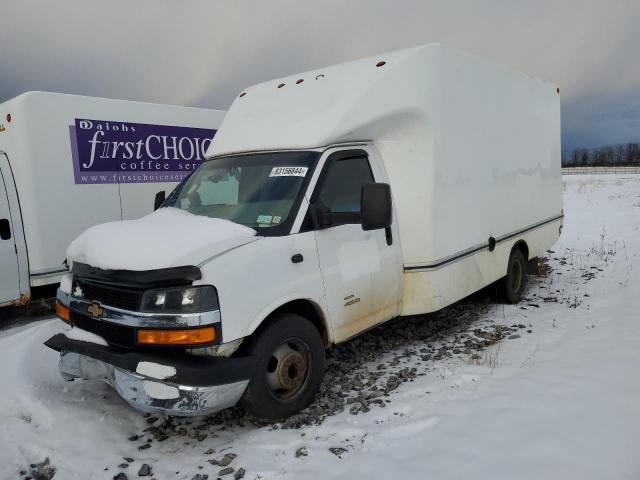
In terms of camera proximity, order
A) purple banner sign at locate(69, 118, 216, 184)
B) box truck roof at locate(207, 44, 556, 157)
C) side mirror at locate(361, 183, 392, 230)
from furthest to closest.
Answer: purple banner sign at locate(69, 118, 216, 184) < box truck roof at locate(207, 44, 556, 157) < side mirror at locate(361, 183, 392, 230)

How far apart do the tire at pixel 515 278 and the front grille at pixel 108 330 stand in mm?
5180

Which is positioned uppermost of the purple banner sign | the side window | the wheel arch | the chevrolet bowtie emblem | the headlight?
the purple banner sign

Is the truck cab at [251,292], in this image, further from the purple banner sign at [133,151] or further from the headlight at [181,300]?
the purple banner sign at [133,151]

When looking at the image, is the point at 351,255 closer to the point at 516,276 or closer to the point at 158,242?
the point at 158,242

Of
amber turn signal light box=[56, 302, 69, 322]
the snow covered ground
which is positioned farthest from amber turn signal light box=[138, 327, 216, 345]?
amber turn signal light box=[56, 302, 69, 322]

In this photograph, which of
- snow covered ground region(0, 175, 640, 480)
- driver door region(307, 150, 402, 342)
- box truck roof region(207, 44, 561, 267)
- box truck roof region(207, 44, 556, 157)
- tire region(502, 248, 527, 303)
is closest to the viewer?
snow covered ground region(0, 175, 640, 480)

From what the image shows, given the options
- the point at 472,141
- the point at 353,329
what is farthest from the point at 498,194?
the point at 353,329

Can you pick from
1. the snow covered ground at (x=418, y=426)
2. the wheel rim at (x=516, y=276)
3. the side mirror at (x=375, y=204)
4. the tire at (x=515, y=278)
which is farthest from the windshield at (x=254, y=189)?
the wheel rim at (x=516, y=276)

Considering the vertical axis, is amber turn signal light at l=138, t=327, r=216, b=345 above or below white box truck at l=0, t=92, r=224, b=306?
below

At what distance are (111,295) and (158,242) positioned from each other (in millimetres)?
533

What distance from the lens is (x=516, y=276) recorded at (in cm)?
716

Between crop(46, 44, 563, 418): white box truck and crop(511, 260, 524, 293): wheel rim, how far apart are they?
3.06 ft

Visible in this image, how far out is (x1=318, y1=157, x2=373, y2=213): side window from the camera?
4.26 metres

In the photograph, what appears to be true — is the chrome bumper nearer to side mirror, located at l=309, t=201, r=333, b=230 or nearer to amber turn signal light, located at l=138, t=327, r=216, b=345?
amber turn signal light, located at l=138, t=327, r=216, b=345
